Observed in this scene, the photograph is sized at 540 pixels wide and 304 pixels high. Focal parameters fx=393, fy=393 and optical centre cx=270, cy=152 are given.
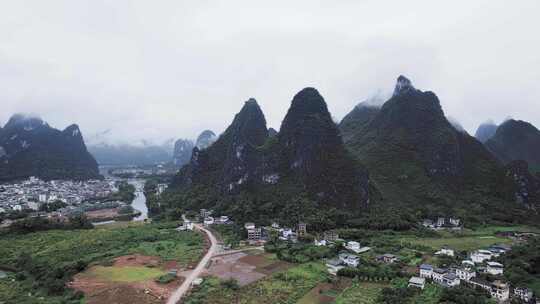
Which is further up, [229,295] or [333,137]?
[333,137]

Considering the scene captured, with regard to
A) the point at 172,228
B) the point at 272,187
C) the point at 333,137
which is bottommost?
the point at 172,228

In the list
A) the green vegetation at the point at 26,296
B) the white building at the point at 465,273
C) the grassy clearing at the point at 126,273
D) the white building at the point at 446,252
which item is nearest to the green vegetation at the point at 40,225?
the green vegetation at the point at 26,296

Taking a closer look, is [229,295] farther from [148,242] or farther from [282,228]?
[282,228]

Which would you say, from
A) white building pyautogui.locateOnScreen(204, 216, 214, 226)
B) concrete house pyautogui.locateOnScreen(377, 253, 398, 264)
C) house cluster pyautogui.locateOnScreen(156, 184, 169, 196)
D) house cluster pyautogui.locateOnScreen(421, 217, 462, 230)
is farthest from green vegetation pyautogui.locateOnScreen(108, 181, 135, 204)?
concrete house pyautogui.locateOnScreen(377, 253, 398, 264)

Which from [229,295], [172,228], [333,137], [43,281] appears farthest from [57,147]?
[229,295]

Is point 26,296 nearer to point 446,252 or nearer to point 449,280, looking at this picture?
point 449,280

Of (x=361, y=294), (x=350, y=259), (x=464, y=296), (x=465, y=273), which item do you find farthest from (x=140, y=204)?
(x=464, y=296)
